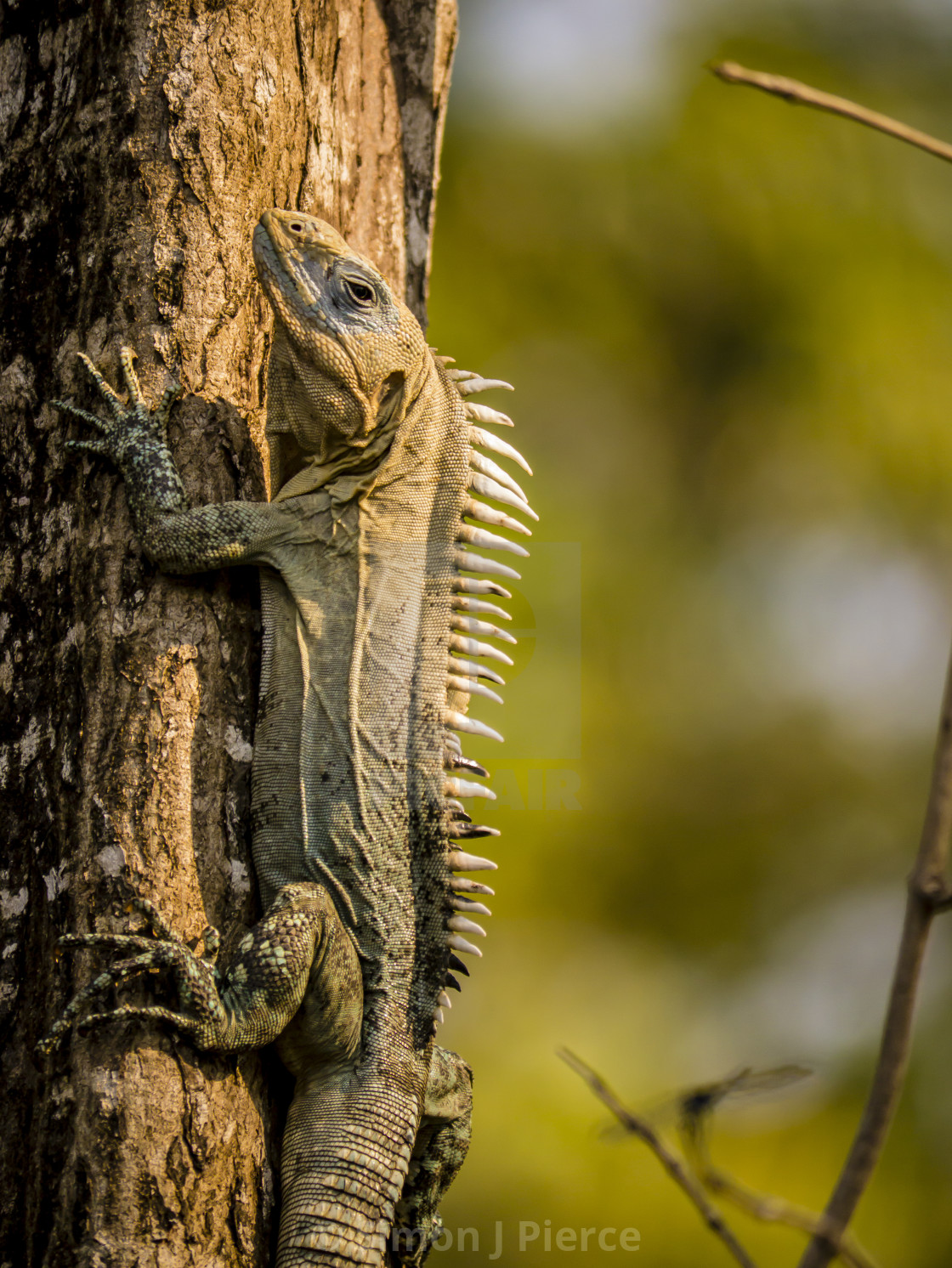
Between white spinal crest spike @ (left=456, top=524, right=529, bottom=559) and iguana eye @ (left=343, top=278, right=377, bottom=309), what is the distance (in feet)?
2.61

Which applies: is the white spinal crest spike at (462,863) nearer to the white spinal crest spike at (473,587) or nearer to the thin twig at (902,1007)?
the white spinal crest spike at (473,587)

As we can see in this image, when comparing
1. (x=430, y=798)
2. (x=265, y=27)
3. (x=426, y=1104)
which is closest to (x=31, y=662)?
(x=430, y=798)

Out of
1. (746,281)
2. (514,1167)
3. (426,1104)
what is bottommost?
(514,1167)

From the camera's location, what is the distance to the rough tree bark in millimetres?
2266

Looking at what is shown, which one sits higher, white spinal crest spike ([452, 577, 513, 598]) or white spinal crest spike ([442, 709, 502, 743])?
white spinal crest spike ([452, 577, 513, 598])

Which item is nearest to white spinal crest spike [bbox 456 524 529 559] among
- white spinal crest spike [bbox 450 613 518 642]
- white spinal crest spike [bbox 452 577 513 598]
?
white spinal crest spike [bbox 452 577 513 598]

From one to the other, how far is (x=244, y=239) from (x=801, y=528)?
7.40 metres

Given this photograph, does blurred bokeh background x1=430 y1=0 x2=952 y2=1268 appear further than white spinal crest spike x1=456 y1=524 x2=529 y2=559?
Yes

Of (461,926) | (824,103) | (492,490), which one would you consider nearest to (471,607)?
(492,490)

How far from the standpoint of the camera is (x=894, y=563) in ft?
30.2

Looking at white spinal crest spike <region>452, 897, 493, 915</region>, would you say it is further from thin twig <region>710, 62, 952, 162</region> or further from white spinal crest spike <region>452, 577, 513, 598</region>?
thin twig <region>710, 62, 952, 162</region>

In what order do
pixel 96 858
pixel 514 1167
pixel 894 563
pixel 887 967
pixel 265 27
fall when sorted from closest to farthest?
pixel 96 858 → pixel 265 27 → pixel 514 1167 → pixel 887 967 → pixel 894 563

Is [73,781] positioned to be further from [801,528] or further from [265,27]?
[801,528]

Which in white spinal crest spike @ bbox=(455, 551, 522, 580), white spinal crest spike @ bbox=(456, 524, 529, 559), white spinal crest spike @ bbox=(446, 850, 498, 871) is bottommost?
white spinal crest spike @ bbox=(446, 850, 498, 871)
